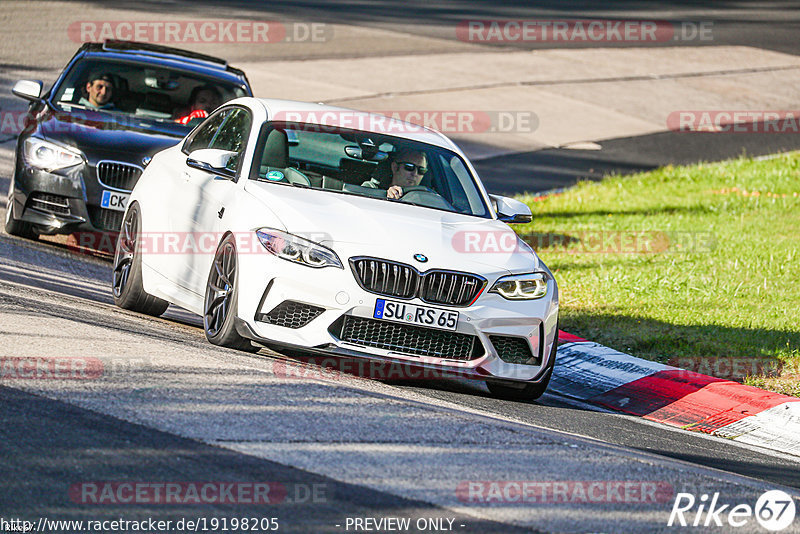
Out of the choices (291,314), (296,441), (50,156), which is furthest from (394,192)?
(50,156)

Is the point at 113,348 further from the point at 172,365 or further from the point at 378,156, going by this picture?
the point at 378,156

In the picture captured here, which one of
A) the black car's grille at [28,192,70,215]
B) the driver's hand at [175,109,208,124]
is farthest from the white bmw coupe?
the driver's hand at [175,109,208,124]

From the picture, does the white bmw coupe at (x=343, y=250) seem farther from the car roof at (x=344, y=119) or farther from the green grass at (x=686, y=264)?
the green grass at (x=686, y=264)

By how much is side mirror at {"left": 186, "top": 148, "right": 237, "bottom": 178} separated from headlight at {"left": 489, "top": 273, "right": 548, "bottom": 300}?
1.98 m

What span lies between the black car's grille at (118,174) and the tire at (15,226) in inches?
35.5

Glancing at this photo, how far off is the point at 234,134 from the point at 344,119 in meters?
0.79

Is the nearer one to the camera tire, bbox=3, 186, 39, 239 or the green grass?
the green grass

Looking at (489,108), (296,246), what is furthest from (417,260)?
(489,108)

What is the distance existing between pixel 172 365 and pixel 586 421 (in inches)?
104

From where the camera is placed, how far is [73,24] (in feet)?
86.2

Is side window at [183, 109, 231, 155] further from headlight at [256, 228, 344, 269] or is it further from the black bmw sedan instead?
headlight at [256, 228, 344, 269]

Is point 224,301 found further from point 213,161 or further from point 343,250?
point 213,161

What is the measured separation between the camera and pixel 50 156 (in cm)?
1101

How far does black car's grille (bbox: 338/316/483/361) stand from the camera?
23.9ft
